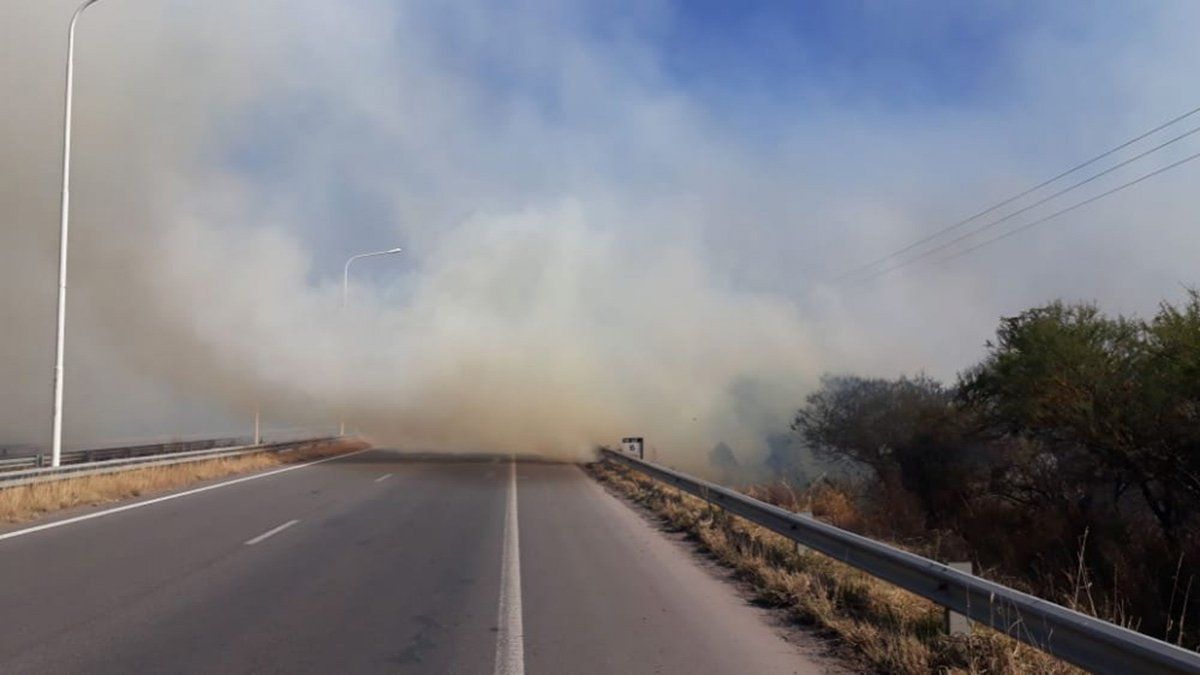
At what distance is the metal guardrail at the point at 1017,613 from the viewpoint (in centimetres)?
511

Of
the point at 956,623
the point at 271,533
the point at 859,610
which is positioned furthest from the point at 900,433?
the point at 956,623

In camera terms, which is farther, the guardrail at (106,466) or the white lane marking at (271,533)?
the guardrail at (106,466)

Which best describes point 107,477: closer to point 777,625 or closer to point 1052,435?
point 777,625

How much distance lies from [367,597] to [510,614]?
60.8 inches

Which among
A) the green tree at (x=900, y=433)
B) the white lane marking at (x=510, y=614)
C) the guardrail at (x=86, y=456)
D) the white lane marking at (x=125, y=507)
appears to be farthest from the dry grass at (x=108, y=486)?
the green tree at (x=900, y=433)

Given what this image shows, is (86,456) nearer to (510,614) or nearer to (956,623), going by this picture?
(510,614)

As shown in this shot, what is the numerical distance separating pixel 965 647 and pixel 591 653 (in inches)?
100

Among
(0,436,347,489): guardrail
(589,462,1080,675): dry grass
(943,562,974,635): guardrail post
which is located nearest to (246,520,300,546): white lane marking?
(0,436,347,489): guardrail

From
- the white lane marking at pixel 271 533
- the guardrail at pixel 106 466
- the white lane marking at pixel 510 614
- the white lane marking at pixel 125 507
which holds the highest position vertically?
the guardrail at pixel 106 466

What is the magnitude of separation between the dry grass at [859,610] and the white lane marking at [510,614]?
2.33 m

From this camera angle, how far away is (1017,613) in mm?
6355

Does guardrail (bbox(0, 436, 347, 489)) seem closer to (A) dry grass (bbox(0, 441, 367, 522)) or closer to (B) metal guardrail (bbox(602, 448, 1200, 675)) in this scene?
(A) dry grass (bbox(0, 441, 367, 522))

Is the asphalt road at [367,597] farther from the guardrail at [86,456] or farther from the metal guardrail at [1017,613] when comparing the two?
the guardrail at [86,456]

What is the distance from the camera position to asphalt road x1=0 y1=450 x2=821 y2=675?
23.9ft
